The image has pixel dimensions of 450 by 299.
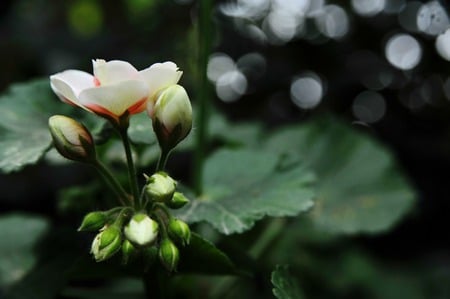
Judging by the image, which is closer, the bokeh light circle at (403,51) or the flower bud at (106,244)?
the flower bud at (106,244)

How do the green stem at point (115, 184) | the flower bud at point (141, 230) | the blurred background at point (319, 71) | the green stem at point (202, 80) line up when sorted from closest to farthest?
the flower bud at point (141, 230), the green stem at point (115, 184), the green stem at point (202, 80), the blurred background at point (319, 71)

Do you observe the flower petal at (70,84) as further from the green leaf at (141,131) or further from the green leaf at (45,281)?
the green leaf at (45,281)

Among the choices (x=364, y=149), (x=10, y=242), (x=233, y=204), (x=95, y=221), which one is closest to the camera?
(x=95, y=221)

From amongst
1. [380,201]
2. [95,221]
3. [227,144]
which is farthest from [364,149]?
[95,221]

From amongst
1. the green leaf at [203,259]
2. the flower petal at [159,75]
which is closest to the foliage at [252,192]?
the green leaf at [203,259]

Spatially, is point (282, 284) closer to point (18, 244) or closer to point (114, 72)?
point (114, 72)

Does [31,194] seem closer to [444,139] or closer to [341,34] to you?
[341,34]
